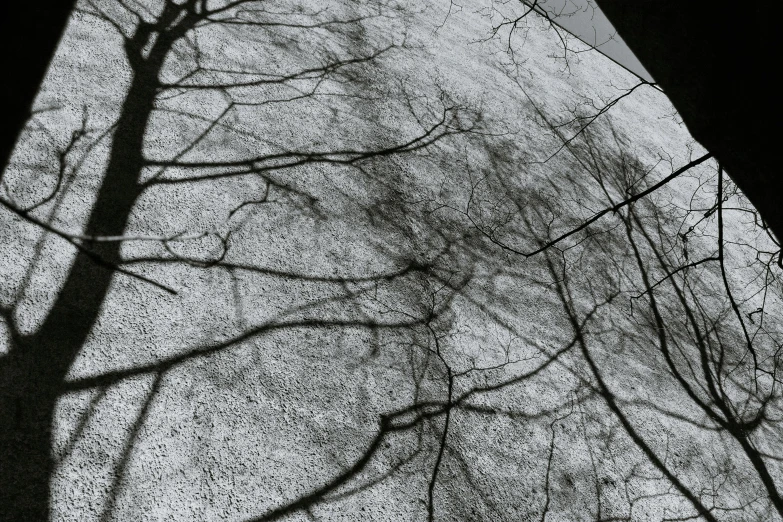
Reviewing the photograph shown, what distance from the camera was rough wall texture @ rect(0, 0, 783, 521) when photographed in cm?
343

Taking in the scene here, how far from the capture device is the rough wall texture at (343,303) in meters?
3.43

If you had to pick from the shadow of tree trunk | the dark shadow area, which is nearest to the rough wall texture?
the shadow of tree trunk

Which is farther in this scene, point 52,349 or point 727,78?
point 52,349

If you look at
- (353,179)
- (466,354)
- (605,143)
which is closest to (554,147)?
(605,143)

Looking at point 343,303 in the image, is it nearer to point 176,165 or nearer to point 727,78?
point 176,165

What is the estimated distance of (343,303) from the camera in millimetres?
4395

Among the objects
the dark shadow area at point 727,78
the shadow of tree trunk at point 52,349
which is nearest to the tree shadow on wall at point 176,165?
the shadow of tree trunk at point 52,349

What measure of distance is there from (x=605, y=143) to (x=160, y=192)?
18.6 ft

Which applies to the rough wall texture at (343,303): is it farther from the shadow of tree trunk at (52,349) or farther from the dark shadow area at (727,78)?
the dark shadow area at (727,78)

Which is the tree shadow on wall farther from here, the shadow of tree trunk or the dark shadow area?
the dark shadow area

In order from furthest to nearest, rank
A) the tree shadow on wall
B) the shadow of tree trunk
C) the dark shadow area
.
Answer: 1. the tree shadow on wall
2. the shadow of tree trunk
3. the dark shadow area

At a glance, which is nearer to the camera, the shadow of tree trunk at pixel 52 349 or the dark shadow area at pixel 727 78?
the dark shadow area at pixel 727 78

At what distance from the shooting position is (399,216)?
204 inches

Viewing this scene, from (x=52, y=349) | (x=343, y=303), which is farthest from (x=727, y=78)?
(x=52, y=349)
